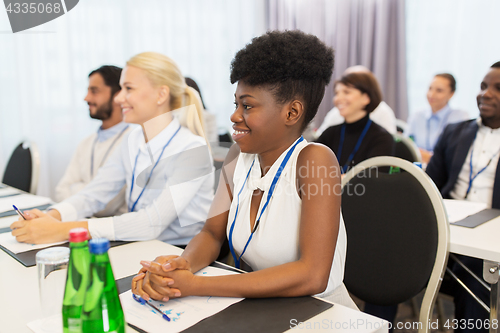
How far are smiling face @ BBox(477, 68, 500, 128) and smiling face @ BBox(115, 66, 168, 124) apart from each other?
1602 millimetres

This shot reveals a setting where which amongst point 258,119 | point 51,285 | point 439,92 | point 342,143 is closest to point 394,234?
point 258,119

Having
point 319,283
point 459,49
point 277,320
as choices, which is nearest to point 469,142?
point 319,283

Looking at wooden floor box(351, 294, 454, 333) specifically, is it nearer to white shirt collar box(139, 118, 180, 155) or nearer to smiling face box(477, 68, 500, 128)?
smiling face box(477, 68, 500, 128)

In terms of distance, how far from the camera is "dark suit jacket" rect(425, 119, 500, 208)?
226 centimetres

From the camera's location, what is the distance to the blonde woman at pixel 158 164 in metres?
1.55

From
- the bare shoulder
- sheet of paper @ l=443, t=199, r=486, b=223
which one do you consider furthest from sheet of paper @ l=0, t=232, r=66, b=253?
sheet of paper @ l=443, t=199, r=486, b=223

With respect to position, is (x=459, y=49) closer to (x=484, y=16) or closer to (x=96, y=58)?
(x=484, y=16)

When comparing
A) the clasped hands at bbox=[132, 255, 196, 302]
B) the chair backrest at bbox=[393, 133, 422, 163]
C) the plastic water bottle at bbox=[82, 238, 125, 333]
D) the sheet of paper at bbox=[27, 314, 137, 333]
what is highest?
the plastic water bottle at bbox=[82, 238, 125, 333]

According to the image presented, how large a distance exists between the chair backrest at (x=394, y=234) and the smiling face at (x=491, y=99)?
112cm

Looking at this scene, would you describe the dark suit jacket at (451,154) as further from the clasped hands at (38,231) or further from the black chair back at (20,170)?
the black chair back at (20,170)

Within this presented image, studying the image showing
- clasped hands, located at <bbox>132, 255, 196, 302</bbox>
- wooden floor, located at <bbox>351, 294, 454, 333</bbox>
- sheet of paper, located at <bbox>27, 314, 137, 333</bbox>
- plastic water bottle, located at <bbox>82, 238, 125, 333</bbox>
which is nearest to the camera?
plastic water bottle, located at <bbox>82, 238, 125, 333</bbox>

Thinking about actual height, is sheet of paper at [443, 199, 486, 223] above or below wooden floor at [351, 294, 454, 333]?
above

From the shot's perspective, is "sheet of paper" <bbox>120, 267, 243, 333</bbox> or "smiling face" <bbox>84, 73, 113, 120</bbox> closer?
"sheet of paper" <bbox>120, 267, 243, 333</bbox>

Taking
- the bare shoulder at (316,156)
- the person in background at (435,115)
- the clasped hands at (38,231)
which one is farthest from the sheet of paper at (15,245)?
the person in background at (435,115)
